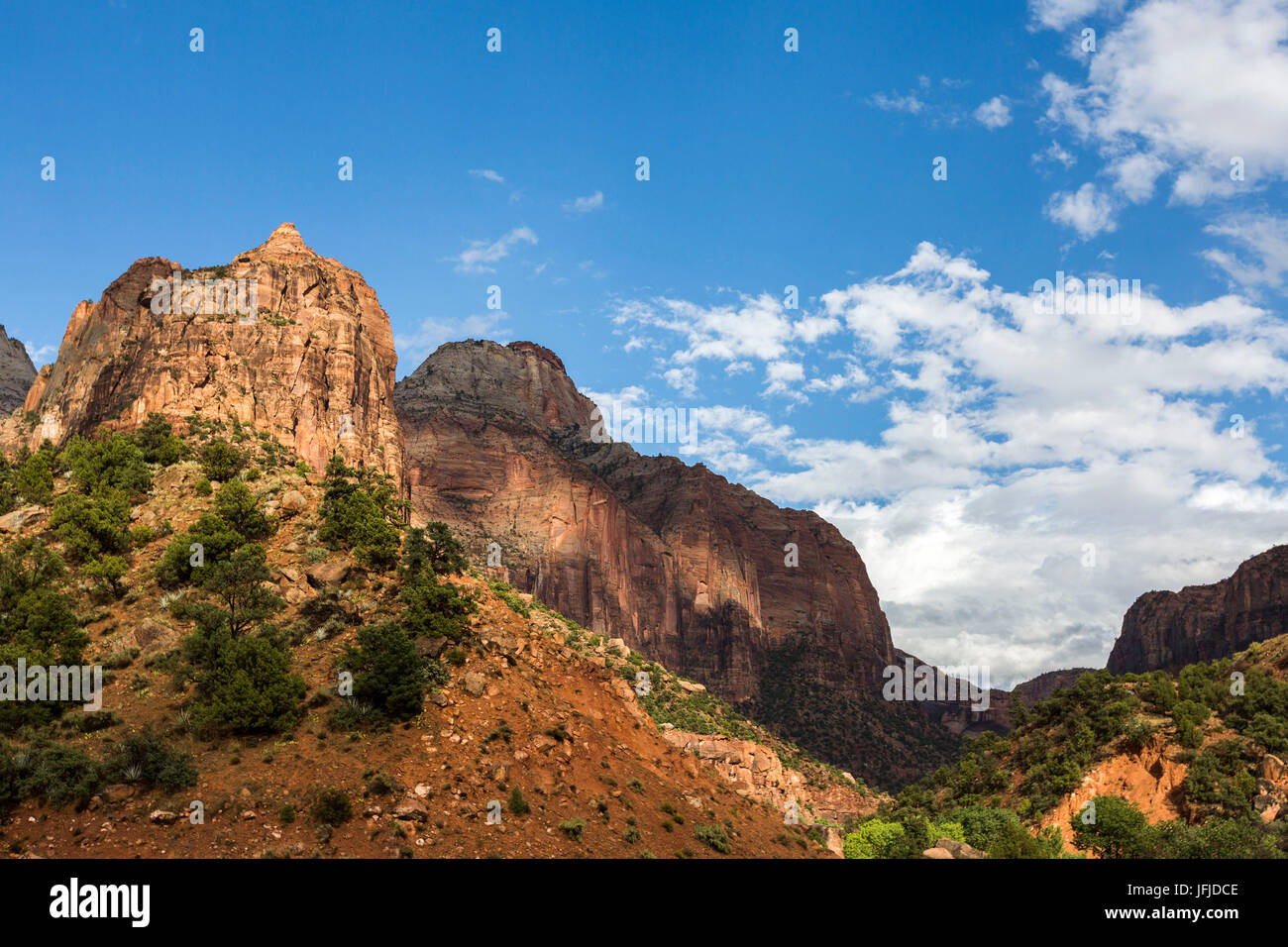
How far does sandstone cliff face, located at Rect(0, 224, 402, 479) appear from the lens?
7031 centimetres

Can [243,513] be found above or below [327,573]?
above

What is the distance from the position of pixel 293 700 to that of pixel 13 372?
149235 mm

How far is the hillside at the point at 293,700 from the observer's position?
26.7 metres

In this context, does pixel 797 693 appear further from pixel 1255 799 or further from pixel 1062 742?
pixel 1255 799

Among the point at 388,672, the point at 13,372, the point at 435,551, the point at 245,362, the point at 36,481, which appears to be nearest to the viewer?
the point at 388,672

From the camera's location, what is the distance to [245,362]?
260 ft

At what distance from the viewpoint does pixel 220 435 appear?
65.6 m

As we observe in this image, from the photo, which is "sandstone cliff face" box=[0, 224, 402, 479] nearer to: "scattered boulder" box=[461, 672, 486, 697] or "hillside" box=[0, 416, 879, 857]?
"hillside" box=[0, 416, 879, 857]

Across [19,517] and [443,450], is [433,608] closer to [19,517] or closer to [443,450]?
[19,517]

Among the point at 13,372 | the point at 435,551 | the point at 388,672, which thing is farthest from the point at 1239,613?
the point at 13,372

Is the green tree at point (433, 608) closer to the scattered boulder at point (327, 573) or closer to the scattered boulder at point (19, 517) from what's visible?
the scattered boulder at point (327, 573)

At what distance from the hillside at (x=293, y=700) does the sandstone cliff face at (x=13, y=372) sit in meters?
103

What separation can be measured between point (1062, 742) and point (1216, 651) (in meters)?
151
